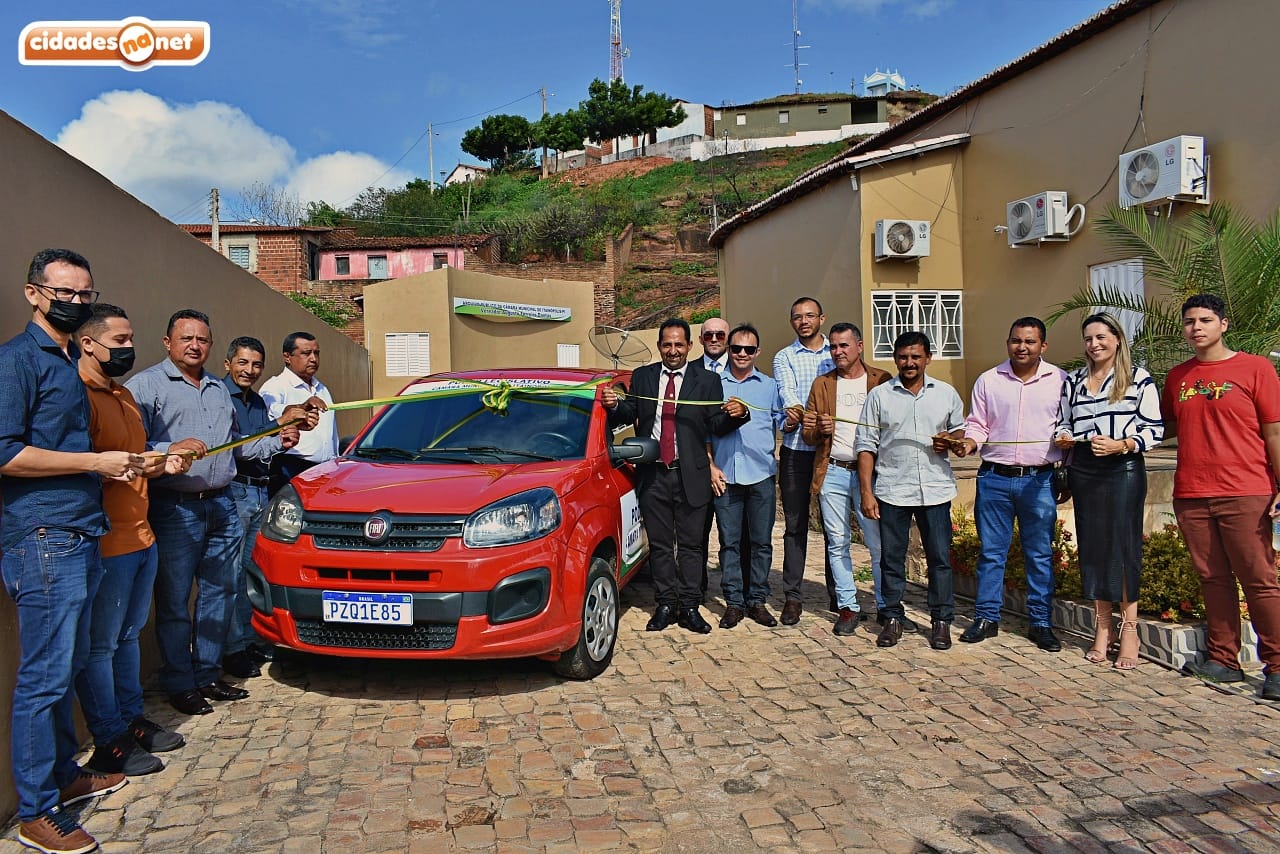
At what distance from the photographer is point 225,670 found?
506 cm

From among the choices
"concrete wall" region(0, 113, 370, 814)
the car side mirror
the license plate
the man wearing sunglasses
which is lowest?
the license plate

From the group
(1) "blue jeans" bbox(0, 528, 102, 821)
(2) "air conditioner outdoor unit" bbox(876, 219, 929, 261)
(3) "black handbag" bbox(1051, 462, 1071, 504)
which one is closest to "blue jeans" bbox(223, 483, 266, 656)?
(1) "blue jeans" bbox(0, 528, 102, 821)

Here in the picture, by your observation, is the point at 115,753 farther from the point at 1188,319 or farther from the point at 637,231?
the point at 637,231

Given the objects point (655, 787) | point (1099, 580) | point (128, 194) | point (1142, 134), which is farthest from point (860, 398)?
point (1142, 134)

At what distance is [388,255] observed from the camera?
33.5 m

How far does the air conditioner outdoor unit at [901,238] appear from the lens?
1334 centimetres

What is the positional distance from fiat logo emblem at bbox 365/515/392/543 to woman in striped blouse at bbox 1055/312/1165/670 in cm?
374

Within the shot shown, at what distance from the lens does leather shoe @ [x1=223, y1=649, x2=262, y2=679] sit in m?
4.93

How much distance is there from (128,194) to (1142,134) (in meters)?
10.7

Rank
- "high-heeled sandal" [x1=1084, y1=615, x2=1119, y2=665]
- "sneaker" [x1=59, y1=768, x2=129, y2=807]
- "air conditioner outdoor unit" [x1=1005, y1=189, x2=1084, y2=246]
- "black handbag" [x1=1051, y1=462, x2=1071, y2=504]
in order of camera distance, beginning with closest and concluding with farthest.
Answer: "sneaker" [x1=59, y1=768, x2=129, y2=807]
"high-heeled sandal" [x1=1084, y1=615, x2=1119, y2=665]
"black handbag" [x1=1051, y1=462, x2=1071, y2=504]
"air conditioner outdoor unit" [x1=1005, y1=189, x2=1084, y2=246]

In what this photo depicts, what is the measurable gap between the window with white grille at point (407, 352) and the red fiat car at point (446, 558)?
19592 mm

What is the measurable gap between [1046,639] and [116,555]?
5.00 meters

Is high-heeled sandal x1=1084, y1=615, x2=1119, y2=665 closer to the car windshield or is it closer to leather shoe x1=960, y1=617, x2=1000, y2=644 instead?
leather shoe x1=960, y1=617, x2=1000, y2=644

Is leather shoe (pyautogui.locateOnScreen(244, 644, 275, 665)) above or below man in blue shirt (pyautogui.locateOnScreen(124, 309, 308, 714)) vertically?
below
